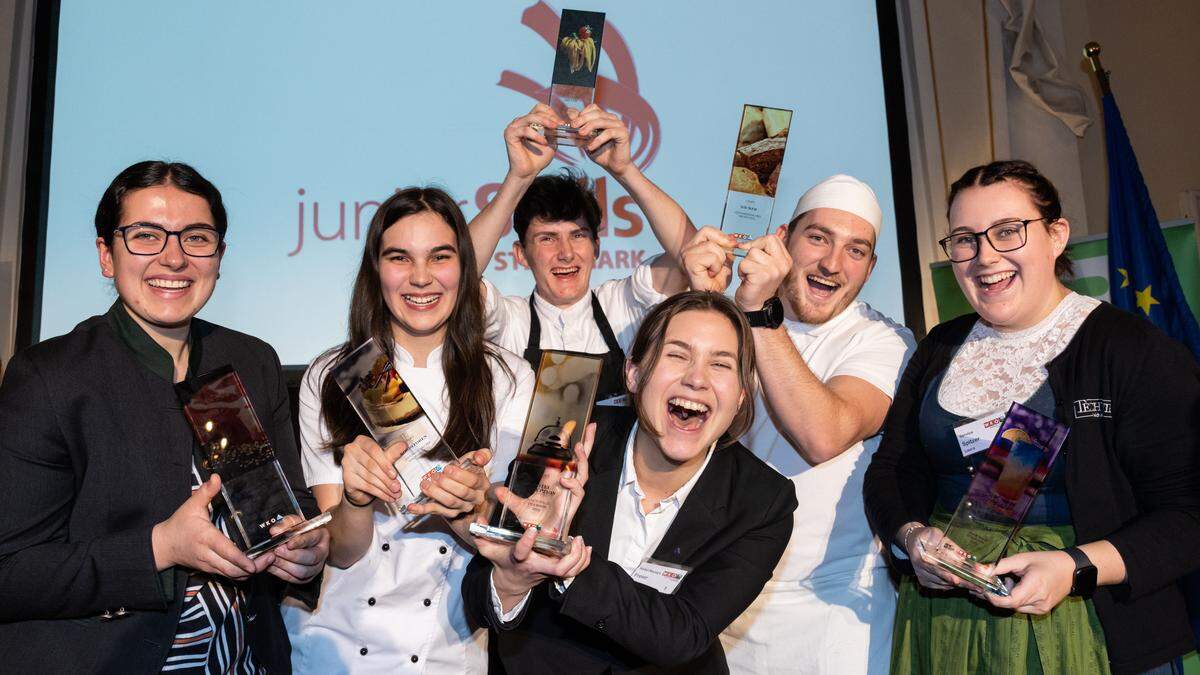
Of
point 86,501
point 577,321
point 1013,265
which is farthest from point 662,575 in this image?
point 577,321

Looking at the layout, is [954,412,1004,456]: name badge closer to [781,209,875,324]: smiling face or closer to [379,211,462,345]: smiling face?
[781,209,875,324]: smiling face

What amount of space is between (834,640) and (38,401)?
1797 mm

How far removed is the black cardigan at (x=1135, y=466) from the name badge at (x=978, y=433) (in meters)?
0.12

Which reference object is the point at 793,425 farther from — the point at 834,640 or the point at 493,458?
the point at 493,458

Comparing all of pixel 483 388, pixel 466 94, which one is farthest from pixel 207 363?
pixel 466 94

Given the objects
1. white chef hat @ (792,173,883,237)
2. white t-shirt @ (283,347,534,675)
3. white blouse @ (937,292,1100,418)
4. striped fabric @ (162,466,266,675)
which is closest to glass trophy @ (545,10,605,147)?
white chef hat @ (792,173,883,237)

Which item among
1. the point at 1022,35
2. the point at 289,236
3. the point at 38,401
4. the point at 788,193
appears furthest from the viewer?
the point at 1022,35

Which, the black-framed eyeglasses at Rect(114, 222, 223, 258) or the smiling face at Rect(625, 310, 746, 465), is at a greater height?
the black-framed eyeglasses at Rect(114, 222, 223, 258)

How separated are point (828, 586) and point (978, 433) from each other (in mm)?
609

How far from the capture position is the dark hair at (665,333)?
213 cm

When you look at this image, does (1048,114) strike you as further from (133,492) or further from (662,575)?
(133,492)

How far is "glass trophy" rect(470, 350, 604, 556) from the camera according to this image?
5.84ft

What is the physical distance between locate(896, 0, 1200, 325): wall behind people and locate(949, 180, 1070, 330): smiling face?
2610mm

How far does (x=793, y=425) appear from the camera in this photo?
234cm
